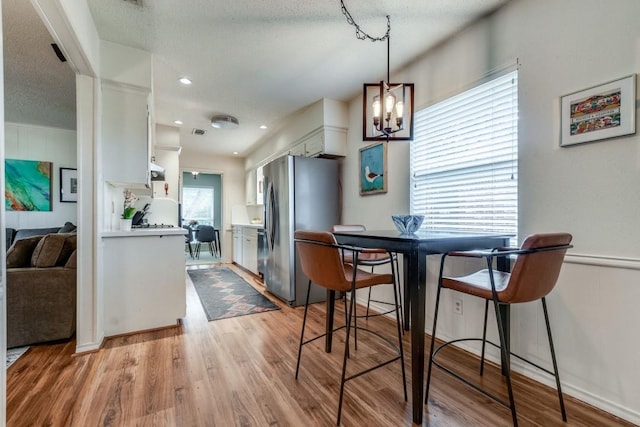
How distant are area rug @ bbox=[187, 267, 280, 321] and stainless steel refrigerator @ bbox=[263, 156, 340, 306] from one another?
0.31 m

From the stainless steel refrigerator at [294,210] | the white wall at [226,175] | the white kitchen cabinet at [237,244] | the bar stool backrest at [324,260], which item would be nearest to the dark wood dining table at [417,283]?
the bar stool backrest at [324,260]

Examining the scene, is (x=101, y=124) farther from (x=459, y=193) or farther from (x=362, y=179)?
(x=459, y=193)

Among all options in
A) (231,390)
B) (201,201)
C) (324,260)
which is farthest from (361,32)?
(201,201)

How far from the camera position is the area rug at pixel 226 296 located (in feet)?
10.3

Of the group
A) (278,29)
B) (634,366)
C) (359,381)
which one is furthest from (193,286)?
(634,366)

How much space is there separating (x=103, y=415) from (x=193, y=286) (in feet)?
9.40

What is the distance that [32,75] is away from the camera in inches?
112

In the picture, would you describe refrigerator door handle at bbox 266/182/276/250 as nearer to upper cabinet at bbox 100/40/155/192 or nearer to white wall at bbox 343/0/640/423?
upper cabinet at bbox 100/40/155/192

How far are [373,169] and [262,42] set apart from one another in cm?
164

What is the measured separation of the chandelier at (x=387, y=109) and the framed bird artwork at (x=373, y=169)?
91cm

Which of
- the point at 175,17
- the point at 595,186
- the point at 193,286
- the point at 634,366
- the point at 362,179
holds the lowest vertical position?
the point at 193,286

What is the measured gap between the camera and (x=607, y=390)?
1.51 m

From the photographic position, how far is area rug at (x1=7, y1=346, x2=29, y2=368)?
2059mm

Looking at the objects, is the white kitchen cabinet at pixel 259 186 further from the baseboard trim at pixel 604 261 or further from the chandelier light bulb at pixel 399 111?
the baseboard trim at pixel 604 261
